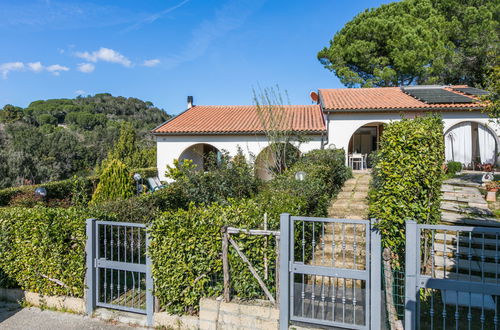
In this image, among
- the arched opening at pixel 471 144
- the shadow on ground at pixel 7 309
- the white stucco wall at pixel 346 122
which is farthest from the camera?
the white stucco wall at pixel 346 122

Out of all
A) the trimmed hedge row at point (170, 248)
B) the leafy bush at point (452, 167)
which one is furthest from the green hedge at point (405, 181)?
the leafy bush at point (452, 167)

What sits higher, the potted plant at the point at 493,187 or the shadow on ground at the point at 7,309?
the potted plant at the point at 493,187

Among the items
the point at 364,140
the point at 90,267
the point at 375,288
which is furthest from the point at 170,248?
the point at 364,140

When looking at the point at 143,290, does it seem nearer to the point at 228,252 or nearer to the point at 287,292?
the point at 228,252

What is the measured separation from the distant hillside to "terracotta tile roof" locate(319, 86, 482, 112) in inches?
685

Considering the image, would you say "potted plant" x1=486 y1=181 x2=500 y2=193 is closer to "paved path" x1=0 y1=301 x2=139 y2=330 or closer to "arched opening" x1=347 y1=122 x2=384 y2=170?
"paved path" x1=0 y1=301 x2=139 y2=330

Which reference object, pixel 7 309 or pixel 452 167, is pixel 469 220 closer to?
pixel 452 167

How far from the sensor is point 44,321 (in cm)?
473

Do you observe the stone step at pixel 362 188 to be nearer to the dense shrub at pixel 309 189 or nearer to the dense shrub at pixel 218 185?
the dense shrub at pixel 309 189

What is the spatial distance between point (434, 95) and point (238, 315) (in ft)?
55.6

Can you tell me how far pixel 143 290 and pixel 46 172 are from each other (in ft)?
91.1

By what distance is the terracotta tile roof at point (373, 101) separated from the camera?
15203mm

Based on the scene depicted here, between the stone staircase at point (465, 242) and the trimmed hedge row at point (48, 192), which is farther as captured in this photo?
the trimmed hedge row at point (48, 192)

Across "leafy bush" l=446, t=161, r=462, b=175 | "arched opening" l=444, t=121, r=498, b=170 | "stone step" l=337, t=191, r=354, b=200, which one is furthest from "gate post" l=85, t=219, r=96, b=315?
"arched opening" l=444, t=121, r=498, b=170
